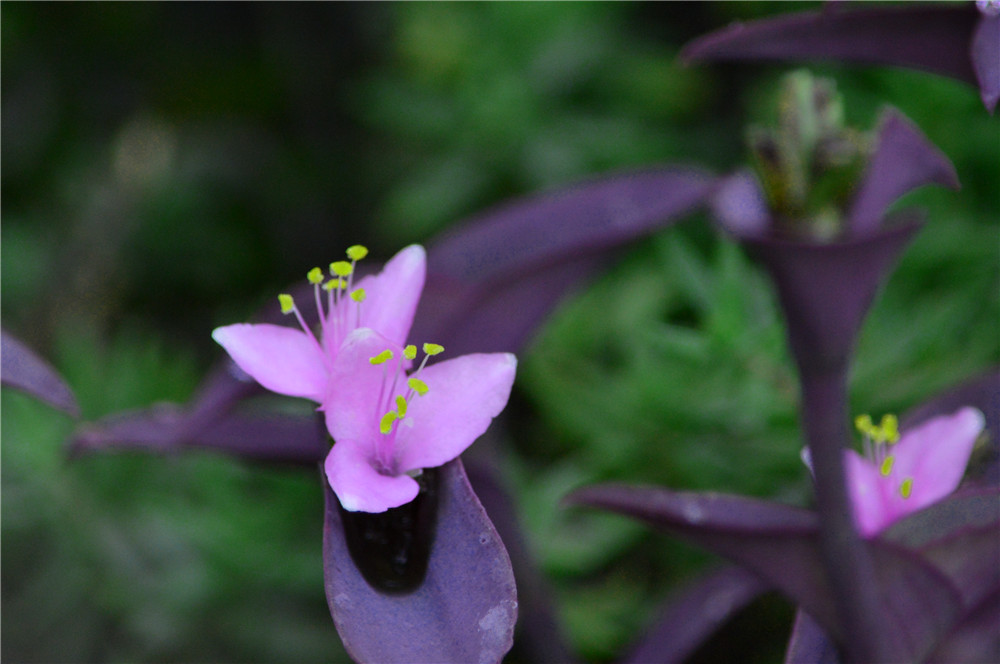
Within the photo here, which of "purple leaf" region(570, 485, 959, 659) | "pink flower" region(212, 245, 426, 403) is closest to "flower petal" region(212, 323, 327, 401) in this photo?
"pink flower" region(212, 245, 426, 403)

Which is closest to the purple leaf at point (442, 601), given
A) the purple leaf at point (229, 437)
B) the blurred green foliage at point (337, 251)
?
the purple leaf at point (229, 437)

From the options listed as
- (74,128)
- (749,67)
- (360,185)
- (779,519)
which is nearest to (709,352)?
(779,519)

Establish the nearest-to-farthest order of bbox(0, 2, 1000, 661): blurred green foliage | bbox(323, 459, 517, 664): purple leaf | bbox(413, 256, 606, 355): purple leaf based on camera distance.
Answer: bbox(323, 459, 517, 664): purple leaf < bbox(413, 256, 606, 355): purple leaf < bbox(0, 2, 1000, 661): blurred green foliage

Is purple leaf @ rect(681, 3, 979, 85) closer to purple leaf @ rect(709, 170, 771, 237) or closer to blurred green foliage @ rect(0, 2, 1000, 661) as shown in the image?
purple leaf @ rect(709, 170, 771, 237)

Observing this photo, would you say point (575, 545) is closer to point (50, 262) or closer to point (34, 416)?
point (34, 416)

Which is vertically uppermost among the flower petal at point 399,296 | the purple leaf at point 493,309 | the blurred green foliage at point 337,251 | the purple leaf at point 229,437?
the flower petal at point 399,296

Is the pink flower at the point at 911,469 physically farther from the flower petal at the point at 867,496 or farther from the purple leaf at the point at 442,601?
the purple leaf at the point at 442,601

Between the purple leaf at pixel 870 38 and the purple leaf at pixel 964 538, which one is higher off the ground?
the purple leaf at pixel 870 38
